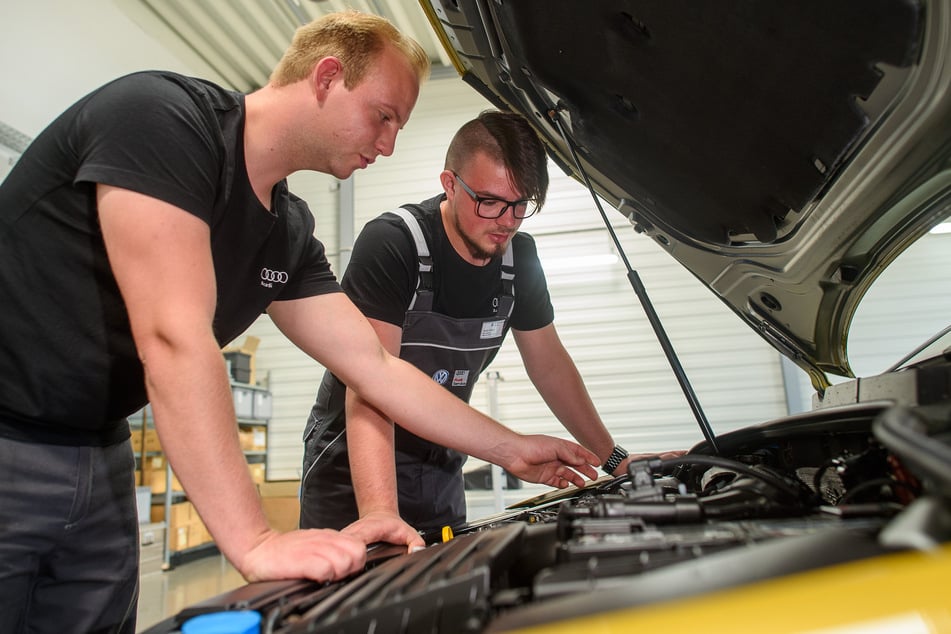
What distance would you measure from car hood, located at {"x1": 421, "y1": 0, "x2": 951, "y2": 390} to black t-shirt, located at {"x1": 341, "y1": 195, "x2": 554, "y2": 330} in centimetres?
42

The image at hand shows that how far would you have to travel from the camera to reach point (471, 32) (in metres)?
1.05

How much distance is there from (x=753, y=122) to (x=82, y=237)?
3.53ft

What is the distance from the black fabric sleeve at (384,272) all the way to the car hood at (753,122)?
1.49 feet

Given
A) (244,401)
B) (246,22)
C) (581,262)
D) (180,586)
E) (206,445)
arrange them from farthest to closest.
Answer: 1. (581,262)
2. (244,401)
3. (246,22)
4. (180,586)
5. (206,445)

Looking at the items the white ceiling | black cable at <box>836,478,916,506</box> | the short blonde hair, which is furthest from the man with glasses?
the white ceiling

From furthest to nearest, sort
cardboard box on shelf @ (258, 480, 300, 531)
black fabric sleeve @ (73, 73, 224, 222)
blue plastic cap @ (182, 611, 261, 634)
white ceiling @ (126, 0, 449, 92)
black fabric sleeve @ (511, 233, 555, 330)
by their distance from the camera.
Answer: white ceiling @ (126, 0, 449, 92)
cardboard box on shelf @ (258, 480, 300, 531)
black fabric sleeve @ (511, 233, 555, 330)
black fabric sleeve @ (73, 73, 224, 222)
blue plastic cap @ (182, 611, 261, 634)

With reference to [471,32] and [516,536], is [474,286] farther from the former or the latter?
[516,536]

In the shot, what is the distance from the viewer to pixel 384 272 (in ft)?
4.88

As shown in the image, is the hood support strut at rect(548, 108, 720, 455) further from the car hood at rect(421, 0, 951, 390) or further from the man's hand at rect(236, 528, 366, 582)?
the man's hand at rect(236, 528, 366, 582)

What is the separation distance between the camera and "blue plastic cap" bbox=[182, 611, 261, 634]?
48 centimetres

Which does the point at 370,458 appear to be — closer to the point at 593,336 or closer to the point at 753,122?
the point at 753,122

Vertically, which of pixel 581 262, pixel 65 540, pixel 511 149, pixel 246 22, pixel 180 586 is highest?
pixel 246 22

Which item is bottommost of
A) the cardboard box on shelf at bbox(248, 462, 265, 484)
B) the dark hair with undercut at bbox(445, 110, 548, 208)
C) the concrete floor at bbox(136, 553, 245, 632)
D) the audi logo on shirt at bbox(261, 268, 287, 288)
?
the concrete floor at bbox(136, 553, 245, 632)

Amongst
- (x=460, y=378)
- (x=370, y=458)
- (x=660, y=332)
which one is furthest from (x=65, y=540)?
(x=660, y=332)
